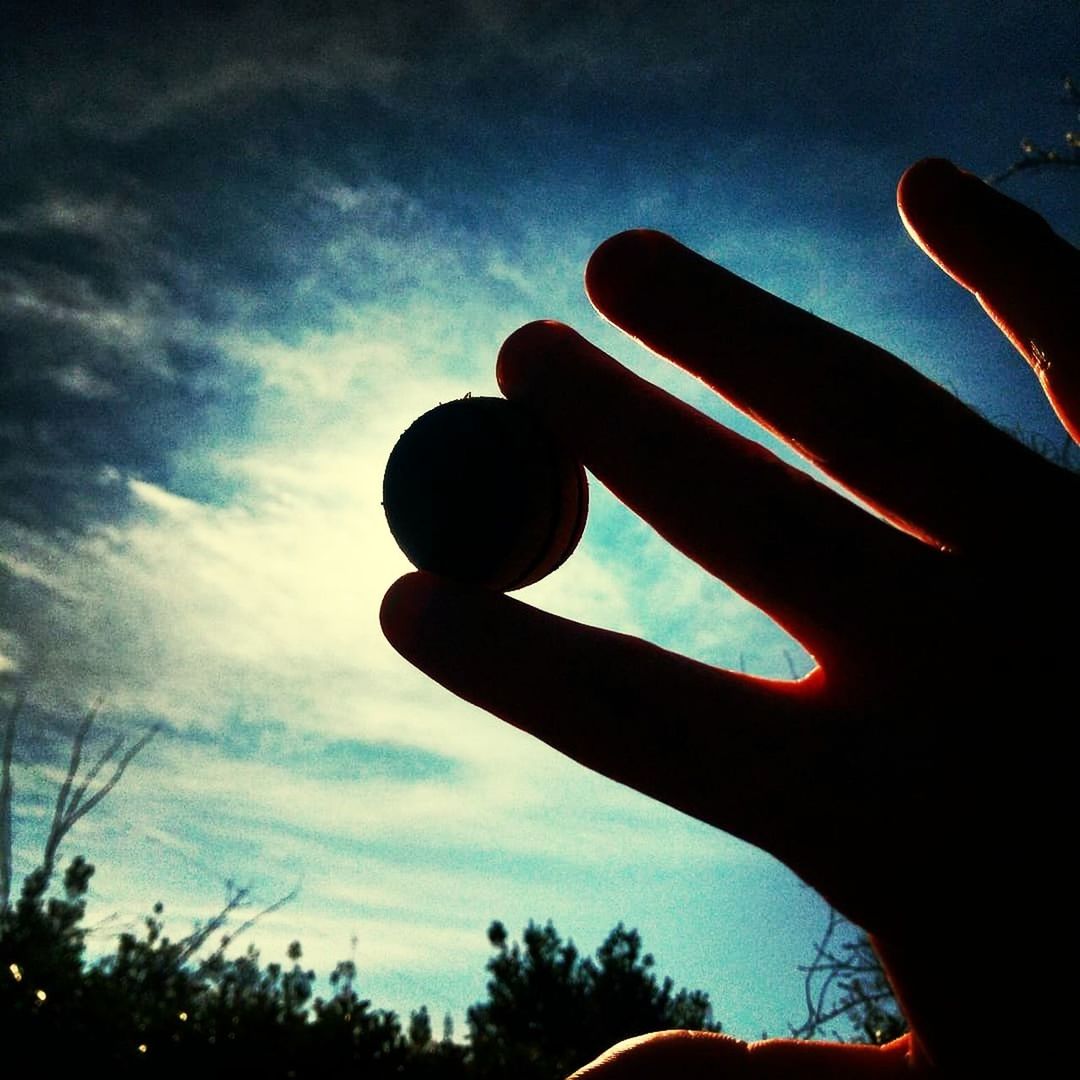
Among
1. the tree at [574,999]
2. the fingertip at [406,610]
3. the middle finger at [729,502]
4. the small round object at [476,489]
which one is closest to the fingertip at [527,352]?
the middle finger at [729,502]

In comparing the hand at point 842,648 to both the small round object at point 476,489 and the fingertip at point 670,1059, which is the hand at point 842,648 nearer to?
the fingertip at point 670,1059

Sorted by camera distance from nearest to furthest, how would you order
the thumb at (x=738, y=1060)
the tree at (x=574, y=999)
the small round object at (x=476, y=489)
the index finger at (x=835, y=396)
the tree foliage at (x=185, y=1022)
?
1. the index finger at (x=835, y=396)
2. the thumb at (x=738, y=1060)
3. the small round object at (x=476, y=489)
4. the tree foliage at (x=185, y=1022)
5. the tree at (x=574, y=999)

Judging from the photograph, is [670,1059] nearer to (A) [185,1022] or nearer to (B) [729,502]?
(B) [729,502]

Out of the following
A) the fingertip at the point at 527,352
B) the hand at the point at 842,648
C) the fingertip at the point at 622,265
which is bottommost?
the hand at the point at 842,648

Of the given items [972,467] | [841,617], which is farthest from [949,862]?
[972,467]

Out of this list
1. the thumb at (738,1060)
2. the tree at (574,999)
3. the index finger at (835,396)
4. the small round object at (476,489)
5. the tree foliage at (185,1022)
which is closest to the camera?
the index finger at (835,396)

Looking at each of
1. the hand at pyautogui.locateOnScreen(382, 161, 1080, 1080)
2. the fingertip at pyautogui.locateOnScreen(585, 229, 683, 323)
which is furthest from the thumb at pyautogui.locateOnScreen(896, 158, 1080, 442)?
the fingertip at pyautogui.locateOnScreen(585, 229, 683, 323)

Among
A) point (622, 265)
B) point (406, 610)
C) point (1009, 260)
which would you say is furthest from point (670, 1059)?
point (1009, 260)

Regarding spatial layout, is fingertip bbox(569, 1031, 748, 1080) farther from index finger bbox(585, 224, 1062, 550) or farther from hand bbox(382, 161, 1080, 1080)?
index finger bbox(585, 224, 1062, 550)

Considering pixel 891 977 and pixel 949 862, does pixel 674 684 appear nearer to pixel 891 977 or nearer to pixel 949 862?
pixel 949 862
